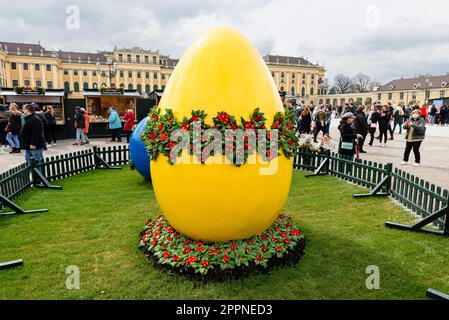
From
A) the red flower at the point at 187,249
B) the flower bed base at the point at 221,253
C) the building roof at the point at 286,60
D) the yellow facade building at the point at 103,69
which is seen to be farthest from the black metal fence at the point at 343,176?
the building roof at the point at 286,60

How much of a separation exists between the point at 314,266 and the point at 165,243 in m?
2.35

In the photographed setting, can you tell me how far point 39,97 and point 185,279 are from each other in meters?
20.0

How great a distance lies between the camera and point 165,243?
5.01 metres

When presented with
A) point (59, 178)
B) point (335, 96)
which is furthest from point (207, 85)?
point (335, 96)

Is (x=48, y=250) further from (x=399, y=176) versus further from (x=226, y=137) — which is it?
(x=399, y=176)

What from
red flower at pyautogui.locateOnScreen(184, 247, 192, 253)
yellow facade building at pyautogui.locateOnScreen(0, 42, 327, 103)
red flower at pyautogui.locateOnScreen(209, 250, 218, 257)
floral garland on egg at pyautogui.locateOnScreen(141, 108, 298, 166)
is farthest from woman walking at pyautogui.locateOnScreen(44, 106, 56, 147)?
yellow facade building at pyautogui.locateOnScreen(0, 42, 327, 103)

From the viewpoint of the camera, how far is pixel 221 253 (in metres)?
4.60

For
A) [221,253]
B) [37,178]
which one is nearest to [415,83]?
[37,178]

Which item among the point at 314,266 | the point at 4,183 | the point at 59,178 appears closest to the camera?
the point at 314,266

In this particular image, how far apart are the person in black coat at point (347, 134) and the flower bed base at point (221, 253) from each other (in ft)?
19.6

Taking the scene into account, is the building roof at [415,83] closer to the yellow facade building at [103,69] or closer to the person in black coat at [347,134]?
the yellow facade building at [103,69]

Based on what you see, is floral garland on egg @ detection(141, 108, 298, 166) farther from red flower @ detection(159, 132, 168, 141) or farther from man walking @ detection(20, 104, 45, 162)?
man walking @ detection(20, 104, 45, 162)

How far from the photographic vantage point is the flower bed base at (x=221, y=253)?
4.45 meters

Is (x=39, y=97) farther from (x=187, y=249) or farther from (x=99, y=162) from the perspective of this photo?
(x=187, y=249)
